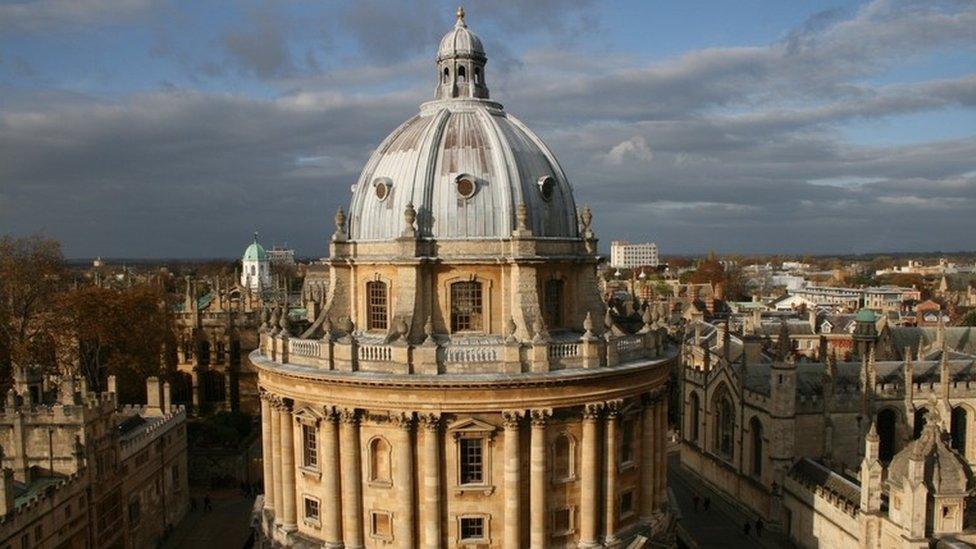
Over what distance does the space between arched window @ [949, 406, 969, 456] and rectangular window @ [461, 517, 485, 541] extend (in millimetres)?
33886

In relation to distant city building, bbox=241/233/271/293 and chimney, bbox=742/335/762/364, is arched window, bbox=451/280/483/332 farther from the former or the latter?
distant city building, bbox=241/233/271/293

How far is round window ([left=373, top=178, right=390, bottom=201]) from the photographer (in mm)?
33003

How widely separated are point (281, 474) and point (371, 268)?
9655mm

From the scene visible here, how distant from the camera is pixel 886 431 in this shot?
47156 millimetres

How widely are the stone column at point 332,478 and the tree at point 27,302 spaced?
3574 centimetres

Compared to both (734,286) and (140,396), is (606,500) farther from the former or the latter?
(734,286)

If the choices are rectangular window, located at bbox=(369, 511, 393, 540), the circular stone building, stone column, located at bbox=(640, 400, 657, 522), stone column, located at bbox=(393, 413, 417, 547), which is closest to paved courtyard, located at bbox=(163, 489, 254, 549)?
the circular stone building

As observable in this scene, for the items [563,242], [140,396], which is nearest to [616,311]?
[563,242]

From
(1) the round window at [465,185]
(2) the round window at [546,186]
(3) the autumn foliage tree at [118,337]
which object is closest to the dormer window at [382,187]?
(1) the round window at [465,185]

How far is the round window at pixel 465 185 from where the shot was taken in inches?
1252

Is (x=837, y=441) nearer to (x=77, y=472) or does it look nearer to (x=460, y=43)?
(x=460, y=43)

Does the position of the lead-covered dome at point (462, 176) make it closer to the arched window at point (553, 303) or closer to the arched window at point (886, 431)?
the arched window at point (553, 303)

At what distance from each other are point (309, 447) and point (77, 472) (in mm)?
11838

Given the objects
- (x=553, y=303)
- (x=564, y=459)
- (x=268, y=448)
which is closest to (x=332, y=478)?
(x=268, y=448)
